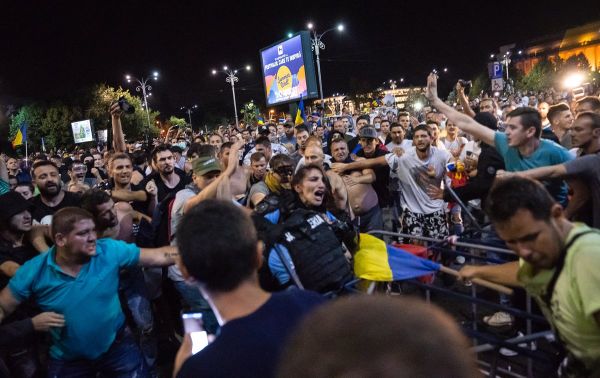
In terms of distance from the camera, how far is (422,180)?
19.5ft

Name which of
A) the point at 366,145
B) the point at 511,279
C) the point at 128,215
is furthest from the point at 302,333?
the point at 366,145

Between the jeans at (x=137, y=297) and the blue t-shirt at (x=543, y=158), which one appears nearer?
the jeans at (x=137, y=297)

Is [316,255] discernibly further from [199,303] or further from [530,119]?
[530,119]

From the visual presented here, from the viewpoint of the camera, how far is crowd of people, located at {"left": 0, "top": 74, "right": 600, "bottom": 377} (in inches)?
35.3

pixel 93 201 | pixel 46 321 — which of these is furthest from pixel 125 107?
pixel 46 321

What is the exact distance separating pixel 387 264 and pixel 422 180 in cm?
271

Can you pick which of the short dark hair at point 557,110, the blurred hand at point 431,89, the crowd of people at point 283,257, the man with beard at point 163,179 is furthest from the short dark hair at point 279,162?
the short dark hair at point 557,110

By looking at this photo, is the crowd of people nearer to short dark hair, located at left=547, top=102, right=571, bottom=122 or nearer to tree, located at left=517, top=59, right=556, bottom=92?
short dark hair, located at left=547, top=102, right=571, bottom=122

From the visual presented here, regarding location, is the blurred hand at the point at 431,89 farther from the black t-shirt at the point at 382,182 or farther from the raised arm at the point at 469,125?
the black t-shirt at the point at 382,182

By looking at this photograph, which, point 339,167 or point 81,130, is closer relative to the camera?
point 339,167

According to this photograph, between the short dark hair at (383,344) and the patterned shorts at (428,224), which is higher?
the short dark hair at (383,344)

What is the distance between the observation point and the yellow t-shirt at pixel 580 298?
183cm

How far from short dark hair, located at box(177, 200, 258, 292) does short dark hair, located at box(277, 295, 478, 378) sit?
965mm

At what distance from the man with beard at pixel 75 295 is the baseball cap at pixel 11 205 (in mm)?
784
